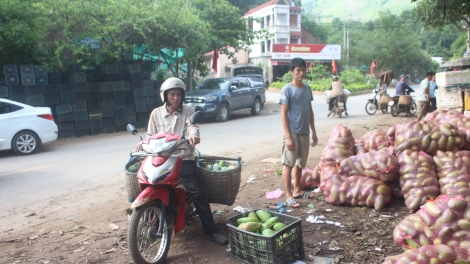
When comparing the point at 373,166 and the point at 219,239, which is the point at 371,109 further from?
the point at 219,239

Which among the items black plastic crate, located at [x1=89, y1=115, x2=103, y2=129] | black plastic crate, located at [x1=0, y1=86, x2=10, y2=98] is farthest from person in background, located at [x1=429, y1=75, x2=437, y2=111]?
black plastic crate, located at [x1=0, y1=86, x2=10, y2=98]

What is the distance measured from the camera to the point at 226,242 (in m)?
4.18

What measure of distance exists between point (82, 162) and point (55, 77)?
5.64 meters

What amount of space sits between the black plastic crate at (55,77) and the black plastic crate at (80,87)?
0.50 metres

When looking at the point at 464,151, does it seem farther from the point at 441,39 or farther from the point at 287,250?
the point at 441,39

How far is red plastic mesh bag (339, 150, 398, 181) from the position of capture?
16.6 ft

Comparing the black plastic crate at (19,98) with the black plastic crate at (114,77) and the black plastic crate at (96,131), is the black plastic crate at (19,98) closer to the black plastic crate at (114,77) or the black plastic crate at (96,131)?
the black plastic crate at (96,131)

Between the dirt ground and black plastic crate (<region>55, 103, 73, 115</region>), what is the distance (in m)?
8.51

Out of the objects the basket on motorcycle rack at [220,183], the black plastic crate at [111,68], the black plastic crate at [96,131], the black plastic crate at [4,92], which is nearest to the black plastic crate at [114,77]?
the black plastic crate at [111,68]

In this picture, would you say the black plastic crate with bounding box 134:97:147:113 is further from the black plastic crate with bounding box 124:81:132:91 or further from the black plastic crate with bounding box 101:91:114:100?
the black plastic crate with bounding box 101:91:114:100

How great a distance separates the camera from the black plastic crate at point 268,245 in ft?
11.6

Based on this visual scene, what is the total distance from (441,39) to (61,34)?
6048cm

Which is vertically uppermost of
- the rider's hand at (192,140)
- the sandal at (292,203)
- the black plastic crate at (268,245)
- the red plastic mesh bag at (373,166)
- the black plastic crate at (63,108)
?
the rider's hand at (192,140)

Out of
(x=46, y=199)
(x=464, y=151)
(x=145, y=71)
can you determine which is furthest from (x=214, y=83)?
(x=464, y=151)
